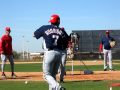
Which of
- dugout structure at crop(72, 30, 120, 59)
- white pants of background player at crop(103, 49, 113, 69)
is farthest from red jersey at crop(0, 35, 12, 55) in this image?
dugout structure at crop(72, 30, 120, 59)

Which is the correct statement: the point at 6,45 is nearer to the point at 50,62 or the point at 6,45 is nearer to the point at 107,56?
the point at 107,56

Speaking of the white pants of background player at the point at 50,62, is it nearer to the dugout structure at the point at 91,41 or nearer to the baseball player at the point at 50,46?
the baseball player at the point at 50,46

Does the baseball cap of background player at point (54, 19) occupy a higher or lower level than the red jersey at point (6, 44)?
higher

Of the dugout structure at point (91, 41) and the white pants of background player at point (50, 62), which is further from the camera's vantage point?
the dugout structure at point (91, 41)

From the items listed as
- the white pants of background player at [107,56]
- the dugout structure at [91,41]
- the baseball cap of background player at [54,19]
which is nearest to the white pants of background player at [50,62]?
the baseball cap of background player at [54,19]

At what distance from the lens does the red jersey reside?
18.4m

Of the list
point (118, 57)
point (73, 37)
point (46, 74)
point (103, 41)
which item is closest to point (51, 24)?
point (46, 74)

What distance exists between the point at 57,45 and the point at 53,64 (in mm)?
500

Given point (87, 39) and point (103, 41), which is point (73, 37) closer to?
point (103, 41)

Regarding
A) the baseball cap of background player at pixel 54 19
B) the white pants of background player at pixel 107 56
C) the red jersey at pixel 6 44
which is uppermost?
the baseball cap of background player at pixel 54 19

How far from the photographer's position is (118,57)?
61.8 metres

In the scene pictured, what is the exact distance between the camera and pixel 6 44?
61.2 feet

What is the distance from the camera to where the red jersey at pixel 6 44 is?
725 inches

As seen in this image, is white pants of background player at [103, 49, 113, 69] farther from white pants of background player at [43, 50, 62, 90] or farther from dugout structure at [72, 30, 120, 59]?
dugout structure at [72, 30, 120, 59]
